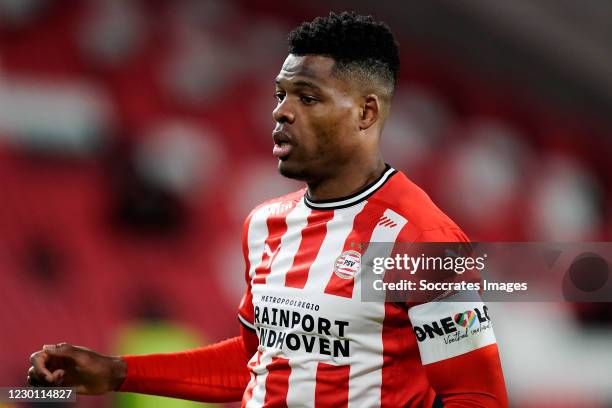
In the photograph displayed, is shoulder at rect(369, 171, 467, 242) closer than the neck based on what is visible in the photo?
Yes

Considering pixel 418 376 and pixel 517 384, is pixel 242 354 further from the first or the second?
pixel 517 384

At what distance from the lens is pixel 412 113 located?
6.44m

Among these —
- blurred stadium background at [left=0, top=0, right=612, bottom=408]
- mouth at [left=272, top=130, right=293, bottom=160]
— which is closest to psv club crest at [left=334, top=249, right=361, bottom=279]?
mouth at [left=272, top=130, right=293, bottom=160]

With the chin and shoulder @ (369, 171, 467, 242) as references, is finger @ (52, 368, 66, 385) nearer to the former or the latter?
the chin

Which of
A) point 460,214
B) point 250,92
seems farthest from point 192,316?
point 460,214

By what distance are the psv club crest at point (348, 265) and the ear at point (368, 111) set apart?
29 cm

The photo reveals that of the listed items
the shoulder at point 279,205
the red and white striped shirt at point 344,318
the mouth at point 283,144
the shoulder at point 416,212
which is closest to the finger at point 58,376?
the red and white striped shirt at point 344,318

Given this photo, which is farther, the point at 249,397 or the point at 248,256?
the point at 248,256

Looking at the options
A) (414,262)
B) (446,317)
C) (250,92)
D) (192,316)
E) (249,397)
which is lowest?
(249,397)

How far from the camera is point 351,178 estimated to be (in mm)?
2080

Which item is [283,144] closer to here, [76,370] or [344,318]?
[344,318]

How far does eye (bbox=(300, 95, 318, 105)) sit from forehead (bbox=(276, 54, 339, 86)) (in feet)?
0.11

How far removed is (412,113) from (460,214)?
81 centimetres

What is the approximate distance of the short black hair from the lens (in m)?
2.04
